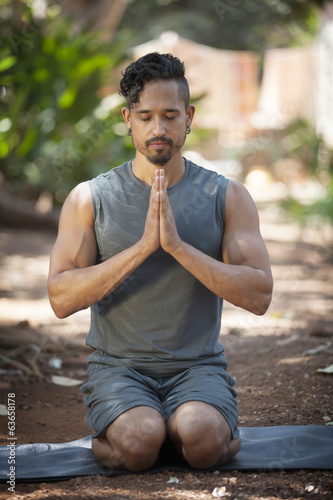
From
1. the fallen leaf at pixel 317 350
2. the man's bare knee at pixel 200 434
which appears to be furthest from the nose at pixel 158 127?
the fallen leaf at pixel 317 350

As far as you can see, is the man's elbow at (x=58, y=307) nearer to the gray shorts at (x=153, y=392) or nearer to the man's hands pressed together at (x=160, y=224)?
the gray shorts at (x=153, y=392)

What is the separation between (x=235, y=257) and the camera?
2740 mm

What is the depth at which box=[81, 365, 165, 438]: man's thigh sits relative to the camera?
2.56m

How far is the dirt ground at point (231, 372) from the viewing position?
2.46 metres

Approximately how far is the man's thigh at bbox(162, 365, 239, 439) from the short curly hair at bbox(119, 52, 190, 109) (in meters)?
1.11

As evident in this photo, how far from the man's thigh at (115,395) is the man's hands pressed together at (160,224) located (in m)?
0.54

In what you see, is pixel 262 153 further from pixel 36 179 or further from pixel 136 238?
pixel 136 238

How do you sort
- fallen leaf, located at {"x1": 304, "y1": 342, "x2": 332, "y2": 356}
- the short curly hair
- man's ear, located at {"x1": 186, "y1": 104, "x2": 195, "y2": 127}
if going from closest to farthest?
the short curly hair
man's ear, located at {"x1": 186, "y1": 104, "x2": 195, "y2": 127}
fallen leaf, located at {"x1": 304, "y1": 342, "x2": 332, "y2": 356}

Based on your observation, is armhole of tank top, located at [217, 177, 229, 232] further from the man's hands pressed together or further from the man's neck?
the man's hands pressed together

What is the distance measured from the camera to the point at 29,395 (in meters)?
3.67

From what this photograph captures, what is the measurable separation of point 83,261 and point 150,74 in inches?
31.8

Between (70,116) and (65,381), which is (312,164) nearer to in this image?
(70,116)

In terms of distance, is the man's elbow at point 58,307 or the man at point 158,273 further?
the man's elbow at point 58,307

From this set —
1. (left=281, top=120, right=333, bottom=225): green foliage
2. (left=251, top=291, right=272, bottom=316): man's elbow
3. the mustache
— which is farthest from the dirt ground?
the mustache
